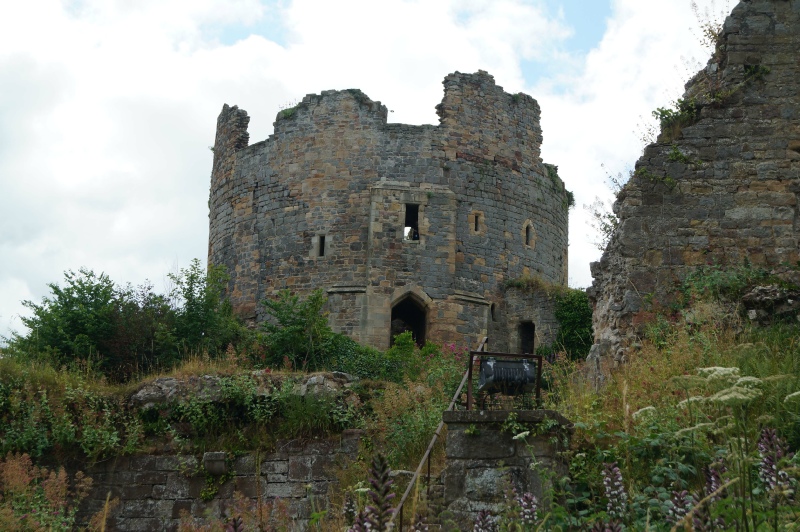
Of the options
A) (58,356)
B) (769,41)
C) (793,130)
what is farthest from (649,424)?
(58,356)

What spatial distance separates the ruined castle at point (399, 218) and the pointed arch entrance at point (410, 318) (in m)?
0.05

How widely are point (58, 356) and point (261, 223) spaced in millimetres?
8178

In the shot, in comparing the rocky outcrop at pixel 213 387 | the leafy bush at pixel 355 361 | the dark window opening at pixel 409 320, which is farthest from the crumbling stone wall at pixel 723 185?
the dark window opening at pixel 409 320

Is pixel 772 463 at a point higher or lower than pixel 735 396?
lower

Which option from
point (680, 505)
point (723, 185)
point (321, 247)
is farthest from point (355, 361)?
point (680, 505)

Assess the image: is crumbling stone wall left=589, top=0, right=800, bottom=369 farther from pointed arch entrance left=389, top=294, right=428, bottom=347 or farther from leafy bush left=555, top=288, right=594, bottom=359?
pointed arch entrance left=389, top=294, right=428, bottom=347

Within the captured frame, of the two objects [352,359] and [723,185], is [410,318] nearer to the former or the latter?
[352,359]

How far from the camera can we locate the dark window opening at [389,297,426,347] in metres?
20.9

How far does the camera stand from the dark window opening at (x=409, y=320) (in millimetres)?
20906

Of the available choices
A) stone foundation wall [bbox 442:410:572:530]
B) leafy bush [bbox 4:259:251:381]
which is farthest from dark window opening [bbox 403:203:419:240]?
stone foundation wall [bbox 442:410:572:530]

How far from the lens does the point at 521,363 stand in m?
7.36

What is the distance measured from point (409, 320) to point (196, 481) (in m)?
11.4

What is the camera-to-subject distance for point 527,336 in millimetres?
21844

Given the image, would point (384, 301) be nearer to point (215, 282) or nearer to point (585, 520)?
point (215, 282)
